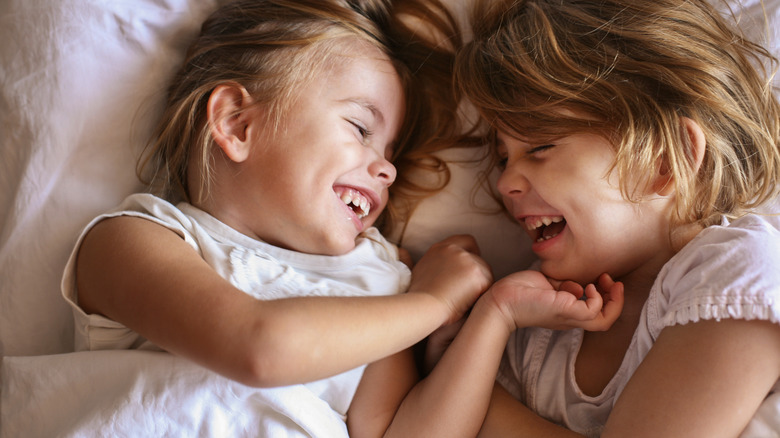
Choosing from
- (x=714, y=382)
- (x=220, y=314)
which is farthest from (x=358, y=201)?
(x=714, y=382)

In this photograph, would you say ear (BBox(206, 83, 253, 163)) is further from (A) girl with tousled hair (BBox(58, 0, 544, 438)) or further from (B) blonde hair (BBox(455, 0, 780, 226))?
(B) blonde hair (BBox(455, 0, 780, 226))

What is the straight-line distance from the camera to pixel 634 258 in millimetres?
1158

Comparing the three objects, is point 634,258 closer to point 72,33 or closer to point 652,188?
point 652,188

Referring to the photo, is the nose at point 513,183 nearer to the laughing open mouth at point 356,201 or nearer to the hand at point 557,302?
the hand at point 557,302

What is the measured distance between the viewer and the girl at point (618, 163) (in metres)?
1.08

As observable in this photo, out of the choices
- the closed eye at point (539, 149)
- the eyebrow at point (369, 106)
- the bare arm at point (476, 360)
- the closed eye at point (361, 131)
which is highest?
the eyebrow at point (369, 106)

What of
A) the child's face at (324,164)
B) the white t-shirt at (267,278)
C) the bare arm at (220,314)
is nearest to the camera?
the bare arm at (220,314)

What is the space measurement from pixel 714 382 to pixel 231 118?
895 mm

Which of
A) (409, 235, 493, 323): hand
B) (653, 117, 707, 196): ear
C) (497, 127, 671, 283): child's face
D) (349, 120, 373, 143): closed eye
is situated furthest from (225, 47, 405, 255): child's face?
(653, 117, 707, 196): ear

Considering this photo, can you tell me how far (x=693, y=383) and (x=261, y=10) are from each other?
1.00m

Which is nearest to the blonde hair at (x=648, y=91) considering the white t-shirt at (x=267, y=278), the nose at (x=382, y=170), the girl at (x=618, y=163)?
the girl at (x=618, y=163)

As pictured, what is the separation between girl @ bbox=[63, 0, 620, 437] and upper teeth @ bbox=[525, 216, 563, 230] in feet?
0.41

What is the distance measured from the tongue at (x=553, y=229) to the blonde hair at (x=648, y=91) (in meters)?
0.16

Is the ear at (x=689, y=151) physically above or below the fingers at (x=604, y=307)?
above
